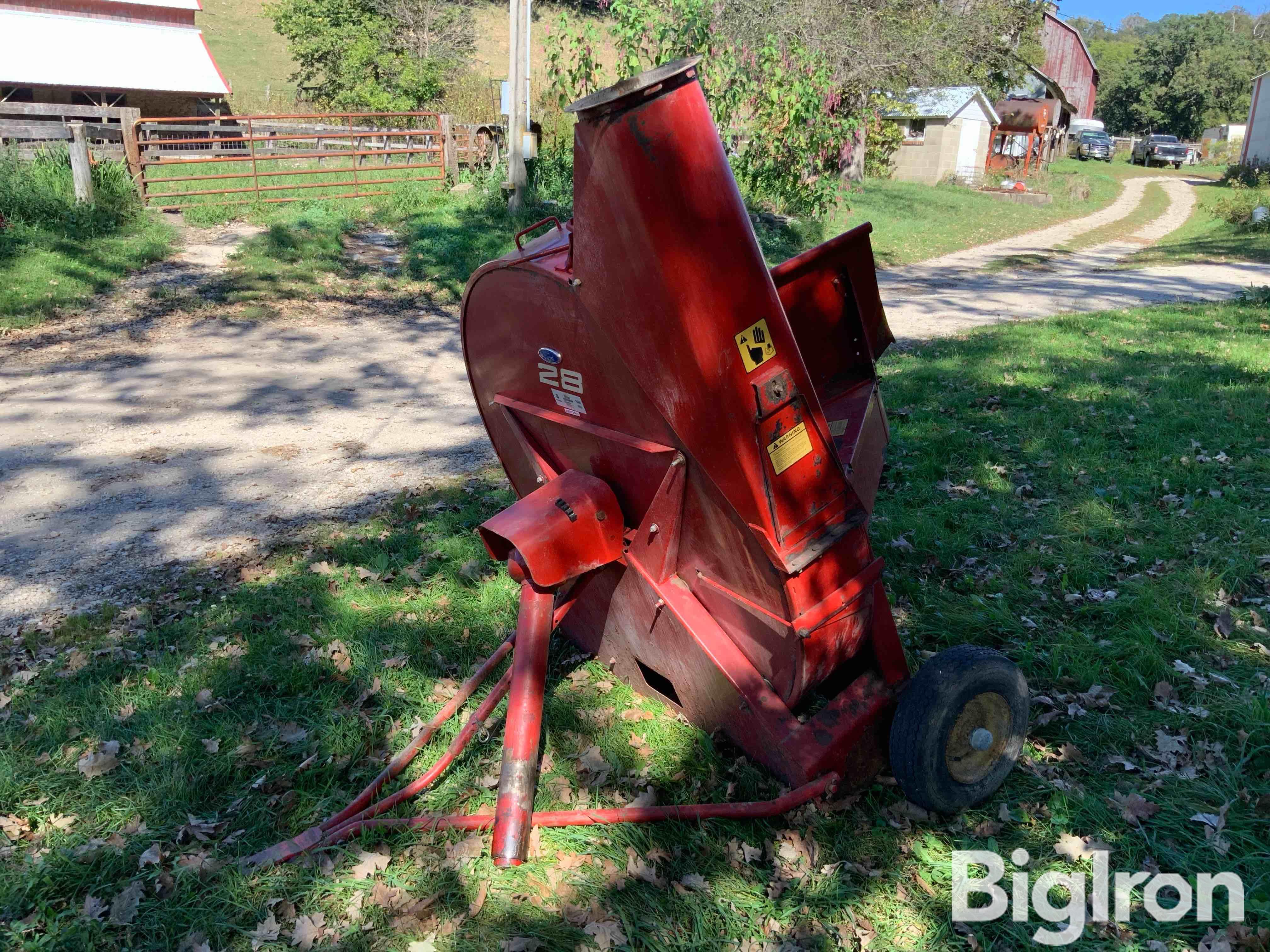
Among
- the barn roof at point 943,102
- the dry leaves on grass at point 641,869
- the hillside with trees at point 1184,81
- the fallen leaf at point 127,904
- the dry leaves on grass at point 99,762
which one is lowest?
the fallen leaf at point 127,904

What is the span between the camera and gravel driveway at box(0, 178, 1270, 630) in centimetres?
558

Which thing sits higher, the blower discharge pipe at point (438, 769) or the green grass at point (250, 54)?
the green grass at point (250, 54)

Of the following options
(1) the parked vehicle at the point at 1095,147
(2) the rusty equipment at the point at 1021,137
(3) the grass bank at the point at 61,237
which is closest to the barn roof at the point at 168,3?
(3) the grass bank at the point at 61,237

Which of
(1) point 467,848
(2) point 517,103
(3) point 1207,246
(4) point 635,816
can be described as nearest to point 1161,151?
(3) point 1207,246

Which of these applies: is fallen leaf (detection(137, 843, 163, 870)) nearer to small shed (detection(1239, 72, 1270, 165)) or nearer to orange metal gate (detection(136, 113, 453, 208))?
orange metal gate (detection(136, 113, 453, 208))

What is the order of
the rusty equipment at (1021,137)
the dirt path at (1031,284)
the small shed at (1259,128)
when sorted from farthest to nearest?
the rusty equipment at (1021,137), the small shed at (1259,128), the dirt path at (1031,284)

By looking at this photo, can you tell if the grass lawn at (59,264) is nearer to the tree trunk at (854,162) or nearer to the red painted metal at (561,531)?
the red painted metal at (561,531)

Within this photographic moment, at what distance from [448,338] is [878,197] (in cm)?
1874

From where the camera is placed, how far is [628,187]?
2.64 meters

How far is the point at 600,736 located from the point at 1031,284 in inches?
560

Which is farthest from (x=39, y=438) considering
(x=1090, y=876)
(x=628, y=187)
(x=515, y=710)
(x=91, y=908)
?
(x=1090, y=876)

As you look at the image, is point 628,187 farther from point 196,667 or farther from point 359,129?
point 359,129

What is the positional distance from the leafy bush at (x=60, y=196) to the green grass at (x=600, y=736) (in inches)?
407

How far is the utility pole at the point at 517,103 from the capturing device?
14078mm
